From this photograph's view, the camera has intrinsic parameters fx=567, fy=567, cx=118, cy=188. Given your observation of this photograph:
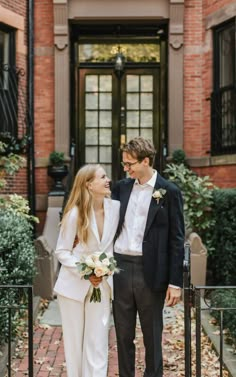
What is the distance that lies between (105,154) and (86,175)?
8017 millimetres

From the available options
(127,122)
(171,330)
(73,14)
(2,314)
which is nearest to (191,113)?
(127,122)

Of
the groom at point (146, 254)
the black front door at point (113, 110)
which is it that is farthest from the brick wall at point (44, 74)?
the groom at point (146, 254)

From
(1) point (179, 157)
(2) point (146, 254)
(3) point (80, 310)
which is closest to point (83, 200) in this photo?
(2) point (146, 254)

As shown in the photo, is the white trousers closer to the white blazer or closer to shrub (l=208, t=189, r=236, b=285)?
the white blazer

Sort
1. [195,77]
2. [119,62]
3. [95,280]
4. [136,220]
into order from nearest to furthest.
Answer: [95,280] → [136,220] → [195,77] → [119,62]

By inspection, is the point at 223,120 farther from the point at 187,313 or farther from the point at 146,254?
the point at 187,313

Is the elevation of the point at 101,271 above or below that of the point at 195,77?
below

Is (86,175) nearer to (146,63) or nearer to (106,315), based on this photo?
(106,315)

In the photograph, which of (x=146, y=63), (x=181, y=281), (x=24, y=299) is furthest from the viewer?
(x=146, y=63)

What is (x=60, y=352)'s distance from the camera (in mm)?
5992

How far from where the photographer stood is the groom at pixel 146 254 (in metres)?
4.07

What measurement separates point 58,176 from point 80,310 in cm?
706

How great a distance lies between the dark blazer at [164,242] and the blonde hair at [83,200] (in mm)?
439

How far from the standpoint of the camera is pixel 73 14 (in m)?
11.2
